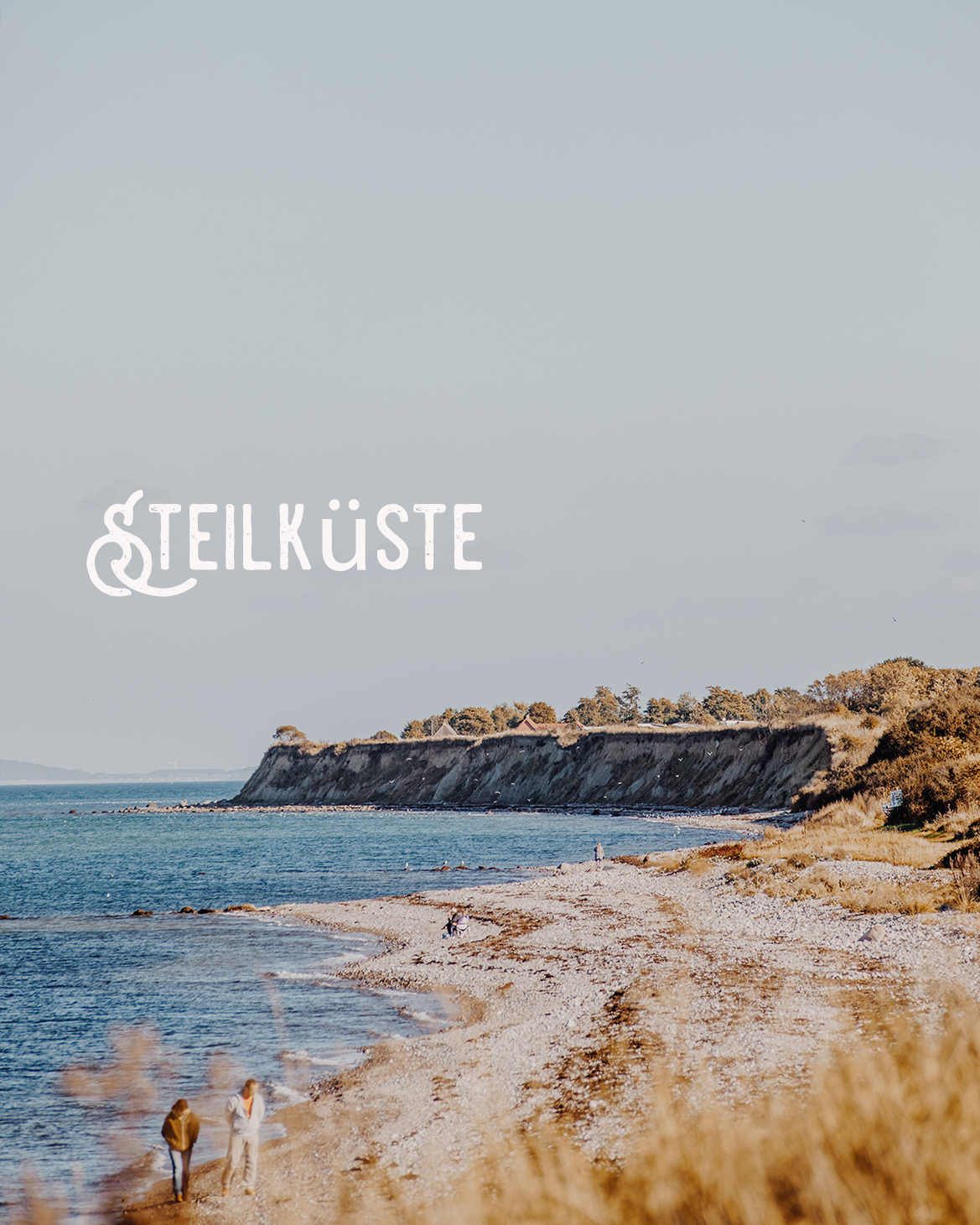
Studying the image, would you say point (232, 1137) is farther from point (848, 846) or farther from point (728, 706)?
point (728, 706)

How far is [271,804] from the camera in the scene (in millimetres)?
169750

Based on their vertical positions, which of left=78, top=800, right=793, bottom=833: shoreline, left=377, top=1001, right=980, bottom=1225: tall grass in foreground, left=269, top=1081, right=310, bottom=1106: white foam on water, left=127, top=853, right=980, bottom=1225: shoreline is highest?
left=377, top=1001, right=980, bottom=1225: tall grass in foreground

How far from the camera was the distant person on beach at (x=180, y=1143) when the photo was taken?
47.7 ft

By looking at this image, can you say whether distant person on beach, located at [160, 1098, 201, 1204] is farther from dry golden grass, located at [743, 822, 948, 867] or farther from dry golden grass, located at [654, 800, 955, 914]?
dry golden grass, located at [743, 822, 948, 867]

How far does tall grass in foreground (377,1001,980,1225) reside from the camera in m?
7.16

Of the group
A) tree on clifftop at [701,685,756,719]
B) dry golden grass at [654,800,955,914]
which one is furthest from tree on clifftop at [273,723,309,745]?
dry golden grass at [654,800,955,914]

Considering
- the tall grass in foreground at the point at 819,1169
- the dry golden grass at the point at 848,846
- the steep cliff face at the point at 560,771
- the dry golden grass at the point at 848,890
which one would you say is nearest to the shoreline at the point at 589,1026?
the dry golden grass at the point at 848,890

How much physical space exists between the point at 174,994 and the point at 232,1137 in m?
14.2

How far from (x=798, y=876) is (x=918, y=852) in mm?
4291

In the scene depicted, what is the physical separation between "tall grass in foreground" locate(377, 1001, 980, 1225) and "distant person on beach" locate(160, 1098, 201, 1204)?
5534 mm

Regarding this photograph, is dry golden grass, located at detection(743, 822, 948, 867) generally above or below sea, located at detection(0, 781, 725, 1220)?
above

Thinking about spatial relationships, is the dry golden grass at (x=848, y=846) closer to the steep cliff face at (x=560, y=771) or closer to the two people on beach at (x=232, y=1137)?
the two people on beach at (x=232, y=1137)

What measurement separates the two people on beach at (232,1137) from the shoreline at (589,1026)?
313 mm

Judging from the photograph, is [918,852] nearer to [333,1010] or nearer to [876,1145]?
[333,1010]
